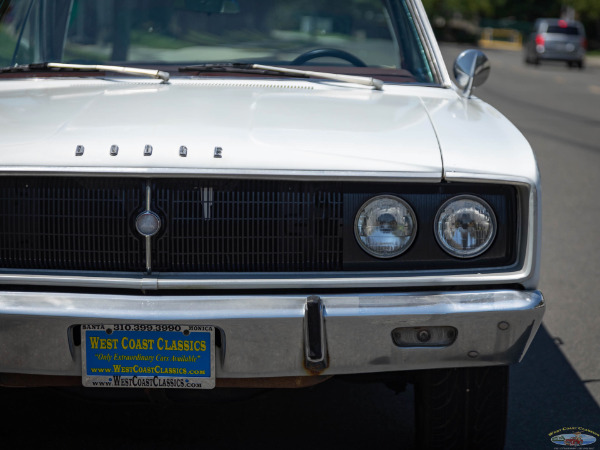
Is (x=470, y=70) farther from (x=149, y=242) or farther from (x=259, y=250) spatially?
(x=149, y=242)

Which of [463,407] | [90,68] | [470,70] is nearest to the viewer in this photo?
[463,407]

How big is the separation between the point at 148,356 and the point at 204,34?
1.79 metres

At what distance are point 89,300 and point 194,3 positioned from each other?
1793 millimetres

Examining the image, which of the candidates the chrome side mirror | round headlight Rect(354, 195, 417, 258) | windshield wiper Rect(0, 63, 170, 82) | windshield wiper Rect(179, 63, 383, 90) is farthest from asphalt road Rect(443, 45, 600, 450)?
windshield wiper Rect(0, 63, 170, 82)

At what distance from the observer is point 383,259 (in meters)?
2.88

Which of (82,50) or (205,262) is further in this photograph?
(82,50)

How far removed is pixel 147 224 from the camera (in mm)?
2812

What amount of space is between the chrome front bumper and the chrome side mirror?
1300 millimetres

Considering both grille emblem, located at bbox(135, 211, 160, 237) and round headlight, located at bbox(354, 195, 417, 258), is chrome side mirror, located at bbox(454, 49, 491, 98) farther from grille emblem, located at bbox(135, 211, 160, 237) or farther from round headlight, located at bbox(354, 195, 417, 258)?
grille emblem, located at bbox(135, 211, 160, 237)

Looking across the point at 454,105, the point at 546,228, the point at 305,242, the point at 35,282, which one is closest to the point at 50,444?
the point at 35,282

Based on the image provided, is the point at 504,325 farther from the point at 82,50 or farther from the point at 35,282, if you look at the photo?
the point at 82,50

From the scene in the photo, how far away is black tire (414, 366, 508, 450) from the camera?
3096mm

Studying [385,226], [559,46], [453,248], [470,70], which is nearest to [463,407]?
[453,248]

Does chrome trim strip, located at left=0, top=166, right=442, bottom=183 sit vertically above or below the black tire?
above
